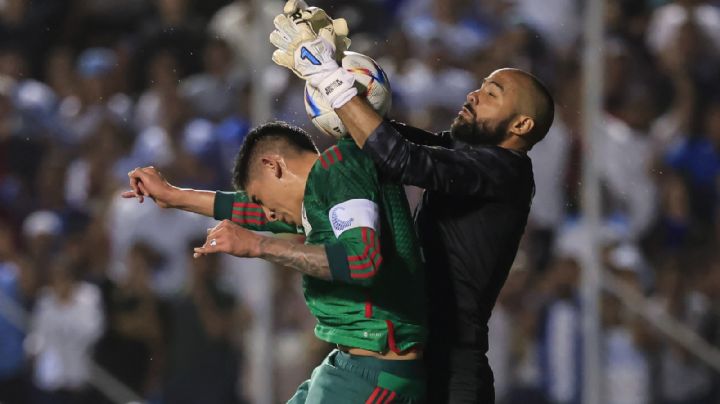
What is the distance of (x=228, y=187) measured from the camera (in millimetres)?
8031

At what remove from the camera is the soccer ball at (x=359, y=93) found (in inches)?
164

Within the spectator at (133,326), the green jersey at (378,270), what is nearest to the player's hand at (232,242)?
the green jersey at (378,270)

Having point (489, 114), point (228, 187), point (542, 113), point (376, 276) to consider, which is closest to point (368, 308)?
point (376, 276)

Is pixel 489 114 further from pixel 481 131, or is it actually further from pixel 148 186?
pixel 148 186

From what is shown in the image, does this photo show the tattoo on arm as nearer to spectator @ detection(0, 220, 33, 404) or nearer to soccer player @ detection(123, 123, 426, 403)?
soccer player @ detection(123, 123, 426, 403)

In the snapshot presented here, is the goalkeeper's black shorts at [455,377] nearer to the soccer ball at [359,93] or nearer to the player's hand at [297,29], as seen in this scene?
the soccer ball at [359,93]

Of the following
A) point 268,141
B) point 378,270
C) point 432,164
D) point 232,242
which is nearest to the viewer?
point 232,242

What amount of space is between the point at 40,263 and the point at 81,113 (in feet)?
3.07

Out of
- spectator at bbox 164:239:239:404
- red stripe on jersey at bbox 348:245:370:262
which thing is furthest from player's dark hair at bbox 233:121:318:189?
spectator at bbox 164:239:239:404

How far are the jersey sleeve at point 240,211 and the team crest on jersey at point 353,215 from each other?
768 mm

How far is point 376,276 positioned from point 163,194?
41.0 inches

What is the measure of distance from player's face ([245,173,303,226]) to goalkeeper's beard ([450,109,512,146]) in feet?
1.86

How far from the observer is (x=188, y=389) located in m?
8.05

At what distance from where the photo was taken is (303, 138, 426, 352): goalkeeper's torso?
4.09 metres
